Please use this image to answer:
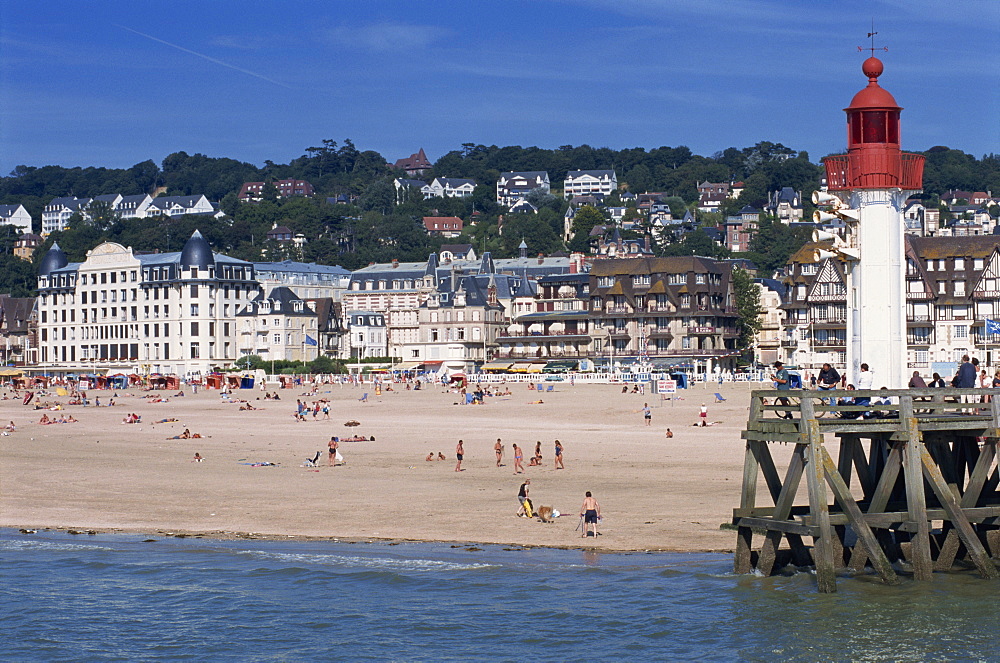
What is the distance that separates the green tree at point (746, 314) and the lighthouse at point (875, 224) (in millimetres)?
Answer: 77091

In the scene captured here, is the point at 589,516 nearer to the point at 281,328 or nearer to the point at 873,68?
the point at 873,68

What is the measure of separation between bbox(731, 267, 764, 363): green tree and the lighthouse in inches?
3035

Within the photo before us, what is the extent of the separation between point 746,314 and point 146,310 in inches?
2139

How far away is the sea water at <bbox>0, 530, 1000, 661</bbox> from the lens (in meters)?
18.3

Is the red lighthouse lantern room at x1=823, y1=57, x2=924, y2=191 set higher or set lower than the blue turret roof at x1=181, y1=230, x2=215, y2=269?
lower

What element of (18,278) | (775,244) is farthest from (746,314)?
(18,278)

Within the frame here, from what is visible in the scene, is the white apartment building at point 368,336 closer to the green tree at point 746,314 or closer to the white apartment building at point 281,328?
the white apartment building at point 281,328

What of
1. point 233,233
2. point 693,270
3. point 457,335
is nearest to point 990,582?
point 693,270

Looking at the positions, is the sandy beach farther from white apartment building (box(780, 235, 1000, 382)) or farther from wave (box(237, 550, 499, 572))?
white apartment building (box(780, 235, 1000, 382))

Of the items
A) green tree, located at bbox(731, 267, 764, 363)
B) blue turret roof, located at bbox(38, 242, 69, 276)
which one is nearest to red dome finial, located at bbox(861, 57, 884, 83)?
green tree, located at bbox(731, 267, 764, 363)

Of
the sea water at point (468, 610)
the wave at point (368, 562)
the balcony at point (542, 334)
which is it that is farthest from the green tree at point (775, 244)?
the sea water at point (468, 610)

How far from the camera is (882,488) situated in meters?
19.5

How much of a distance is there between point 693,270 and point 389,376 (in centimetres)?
2378

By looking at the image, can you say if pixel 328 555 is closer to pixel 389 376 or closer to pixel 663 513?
pixel 663 513
